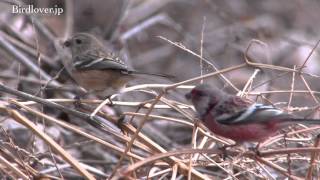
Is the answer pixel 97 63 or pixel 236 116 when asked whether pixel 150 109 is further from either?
pixel 97 63

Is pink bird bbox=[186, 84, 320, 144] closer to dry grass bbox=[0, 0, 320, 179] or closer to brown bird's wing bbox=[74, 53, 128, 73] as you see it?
dry grass bbox=[0, 0, 320, 179]

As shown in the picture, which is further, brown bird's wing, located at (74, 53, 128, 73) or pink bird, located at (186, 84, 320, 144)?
brown bird's wing, located at (74, 53, 128, 73)

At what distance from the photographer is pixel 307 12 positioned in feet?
37.8

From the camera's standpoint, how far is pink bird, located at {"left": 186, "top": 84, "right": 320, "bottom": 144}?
4141mm

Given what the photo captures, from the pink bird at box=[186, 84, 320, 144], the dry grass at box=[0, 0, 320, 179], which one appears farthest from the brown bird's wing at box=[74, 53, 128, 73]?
the pink bird at box=[186, 84, 320, 144]

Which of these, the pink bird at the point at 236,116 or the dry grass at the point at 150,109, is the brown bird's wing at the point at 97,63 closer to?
the dry grass at the point at 150,109

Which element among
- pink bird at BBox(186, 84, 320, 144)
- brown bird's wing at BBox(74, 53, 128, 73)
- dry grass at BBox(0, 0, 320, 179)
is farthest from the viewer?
brown bird's wing at BBox(74, 53, 128, 73)

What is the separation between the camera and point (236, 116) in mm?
4289

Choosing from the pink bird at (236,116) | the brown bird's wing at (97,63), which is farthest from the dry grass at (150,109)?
the brown bird's wing at (97,63)

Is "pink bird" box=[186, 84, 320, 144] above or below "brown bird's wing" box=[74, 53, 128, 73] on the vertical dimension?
below

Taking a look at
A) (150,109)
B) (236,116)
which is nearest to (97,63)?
(236,116)

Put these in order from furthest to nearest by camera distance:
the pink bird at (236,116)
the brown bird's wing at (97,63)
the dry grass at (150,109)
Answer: the brown bird's wing at (97,63)
the pink bird at (236,116)
the dry grass at (150,109)

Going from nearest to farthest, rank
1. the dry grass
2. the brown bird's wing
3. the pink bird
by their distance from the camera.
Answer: the dry grass, the pink bird, the brown bird's wing

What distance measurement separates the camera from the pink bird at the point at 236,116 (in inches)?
163
